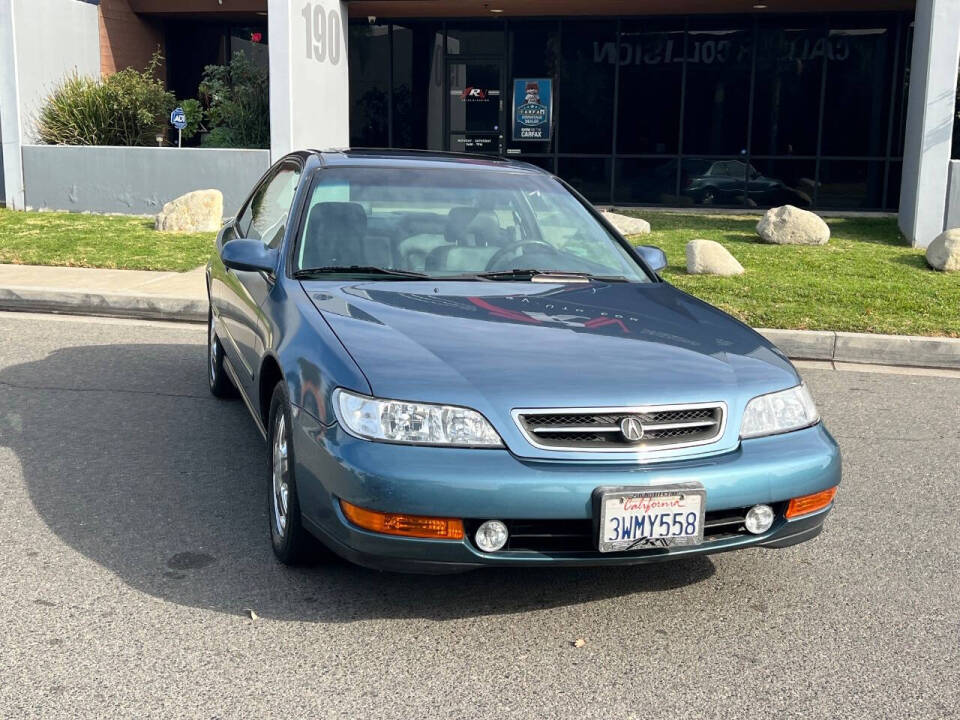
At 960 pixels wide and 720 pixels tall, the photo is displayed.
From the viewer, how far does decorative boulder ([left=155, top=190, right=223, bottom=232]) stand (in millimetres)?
14406

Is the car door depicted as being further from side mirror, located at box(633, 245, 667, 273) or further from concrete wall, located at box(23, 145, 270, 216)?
concrete wall, located at box(23, 145, 270, 216)

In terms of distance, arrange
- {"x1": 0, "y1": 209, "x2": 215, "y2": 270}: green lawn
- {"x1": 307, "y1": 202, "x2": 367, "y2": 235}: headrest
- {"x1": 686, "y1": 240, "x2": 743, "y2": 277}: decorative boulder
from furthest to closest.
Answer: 1. {"x1": 0, "y1": 209, "x2": 215, "y2": 270}: green lawn
2. {"x1": 686, "y1": 240, "x2": 743, "y2": 277}: decorative boulder
3. {"x1": 307, "y1": 202, "x2": 367, "y2": 235}: headrest

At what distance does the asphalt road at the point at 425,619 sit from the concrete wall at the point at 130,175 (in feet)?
36.0

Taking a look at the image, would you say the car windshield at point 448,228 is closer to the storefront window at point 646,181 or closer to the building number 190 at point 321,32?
the building number 190 at point 321,32

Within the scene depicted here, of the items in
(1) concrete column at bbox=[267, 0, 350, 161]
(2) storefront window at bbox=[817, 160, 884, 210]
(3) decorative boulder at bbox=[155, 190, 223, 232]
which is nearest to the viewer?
(3) decorative boulder at bbox=[155, 190, 223, 232]

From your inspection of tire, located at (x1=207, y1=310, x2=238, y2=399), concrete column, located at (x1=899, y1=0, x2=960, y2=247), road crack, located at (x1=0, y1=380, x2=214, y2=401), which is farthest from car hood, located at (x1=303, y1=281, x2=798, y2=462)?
concrete column, located at (x1=899, y1=0, x2=960, y2=247)

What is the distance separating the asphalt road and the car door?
2.06 ft

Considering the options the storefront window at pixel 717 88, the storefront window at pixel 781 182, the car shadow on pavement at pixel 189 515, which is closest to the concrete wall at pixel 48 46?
the storefront window at pixel 717 88

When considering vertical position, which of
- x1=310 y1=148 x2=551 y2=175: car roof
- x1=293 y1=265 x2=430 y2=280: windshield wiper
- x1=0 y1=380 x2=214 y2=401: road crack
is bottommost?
x1=0 y1=380 x2=214 y2=401: road crack

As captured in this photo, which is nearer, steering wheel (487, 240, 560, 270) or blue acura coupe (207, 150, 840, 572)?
blue acura coupe (207, 150, 840, 572)

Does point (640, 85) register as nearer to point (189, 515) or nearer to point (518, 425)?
point (189, 515)

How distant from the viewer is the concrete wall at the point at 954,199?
44.6ft

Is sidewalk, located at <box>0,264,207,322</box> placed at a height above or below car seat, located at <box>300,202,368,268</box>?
below

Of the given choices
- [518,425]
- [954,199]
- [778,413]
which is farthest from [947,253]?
[518,425]
